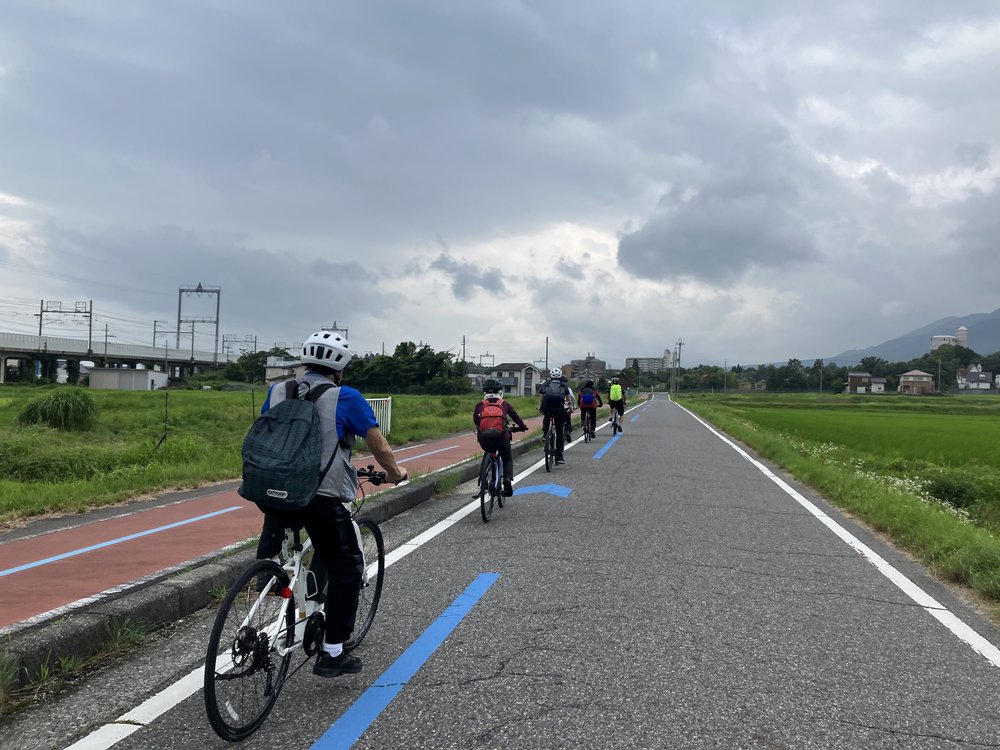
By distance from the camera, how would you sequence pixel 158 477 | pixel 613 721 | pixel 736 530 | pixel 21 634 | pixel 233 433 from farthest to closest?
1. pixel 233 433
2. pixel 158 477
3. pixel 736 530
4. pixel 21 634
5. pixel 613 721

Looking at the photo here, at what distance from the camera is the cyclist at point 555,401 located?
1250 centimetres

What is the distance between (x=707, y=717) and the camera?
309 cm

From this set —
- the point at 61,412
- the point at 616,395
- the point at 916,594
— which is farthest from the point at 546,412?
the point at 61,412

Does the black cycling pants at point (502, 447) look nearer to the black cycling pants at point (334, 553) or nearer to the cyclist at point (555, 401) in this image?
the cyclist at point (555, 401)

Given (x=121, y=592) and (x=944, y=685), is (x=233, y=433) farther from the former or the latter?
(x=944, y=685)

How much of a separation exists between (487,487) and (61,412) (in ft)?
48.5

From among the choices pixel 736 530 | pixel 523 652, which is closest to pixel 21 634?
pixel 523 652

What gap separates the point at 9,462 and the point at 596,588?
1052cm

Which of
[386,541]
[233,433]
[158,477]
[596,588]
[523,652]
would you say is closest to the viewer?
[523,652]

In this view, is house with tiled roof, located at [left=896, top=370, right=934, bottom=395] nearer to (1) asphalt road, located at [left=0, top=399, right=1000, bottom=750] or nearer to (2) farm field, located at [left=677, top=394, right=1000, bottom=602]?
(2) farm field, located at [left=677, top=394, right=1000, bottom=602]

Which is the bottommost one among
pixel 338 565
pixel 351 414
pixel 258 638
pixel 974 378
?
pixel 258 638

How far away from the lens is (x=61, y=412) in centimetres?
1784

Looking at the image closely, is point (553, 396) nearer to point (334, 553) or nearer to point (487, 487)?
point (487, 487)

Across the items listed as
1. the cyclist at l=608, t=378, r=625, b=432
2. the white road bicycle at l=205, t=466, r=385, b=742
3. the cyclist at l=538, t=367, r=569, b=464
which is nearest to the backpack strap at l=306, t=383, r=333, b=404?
the white road bicycle at l=205, t=466, r=385, b=742
